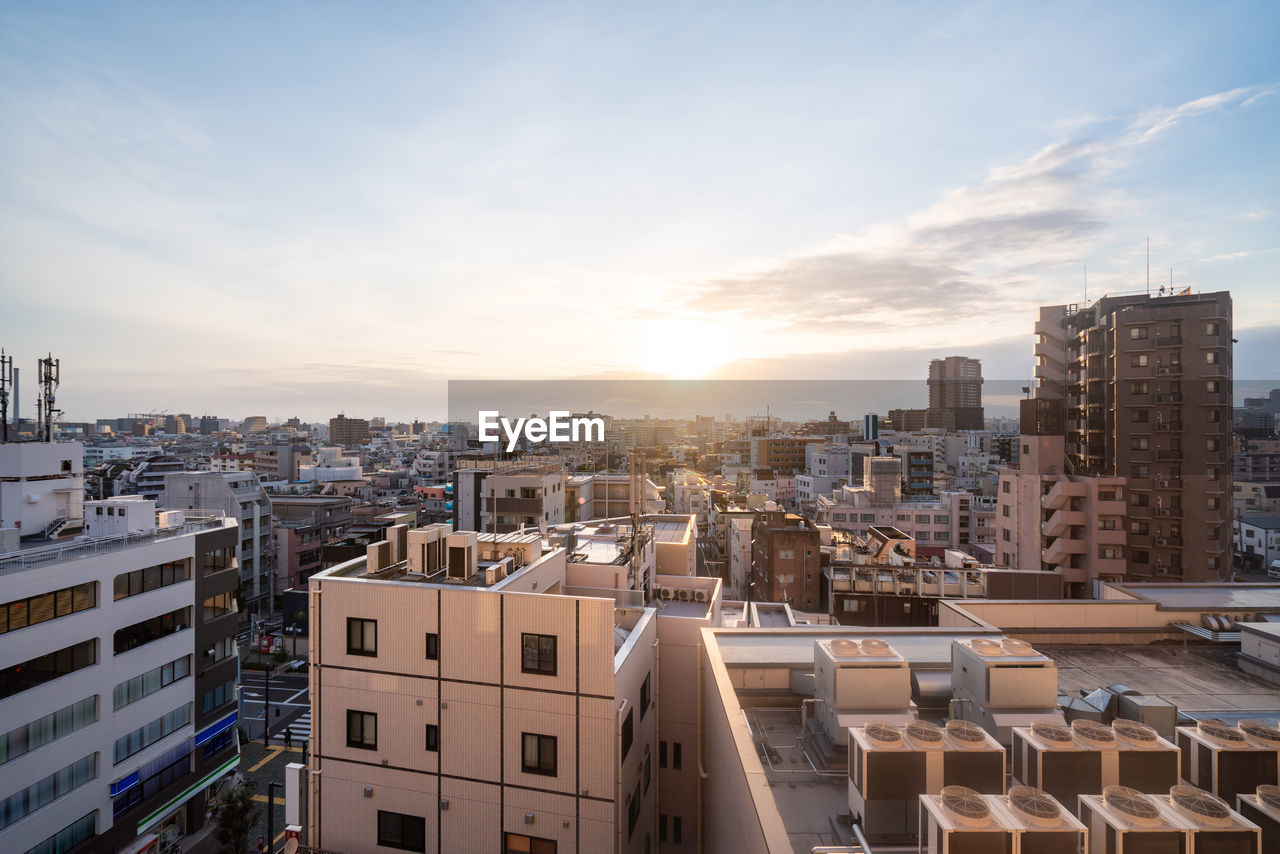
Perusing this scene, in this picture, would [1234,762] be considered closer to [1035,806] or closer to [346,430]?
[1035,806]

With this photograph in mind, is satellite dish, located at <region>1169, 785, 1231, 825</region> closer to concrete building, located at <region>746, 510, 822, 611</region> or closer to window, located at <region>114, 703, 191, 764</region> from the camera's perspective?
window, located at <region>114, 703, 191, 764</region>

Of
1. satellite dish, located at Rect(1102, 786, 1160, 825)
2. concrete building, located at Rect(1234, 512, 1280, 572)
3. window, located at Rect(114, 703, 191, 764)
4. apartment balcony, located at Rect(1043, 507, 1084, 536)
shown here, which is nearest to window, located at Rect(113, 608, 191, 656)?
window, located at Rect(114, 703, 191, 764)

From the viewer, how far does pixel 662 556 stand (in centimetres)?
2159

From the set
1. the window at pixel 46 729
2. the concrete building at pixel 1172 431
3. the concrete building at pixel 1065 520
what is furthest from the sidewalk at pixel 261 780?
the concrete building at pixel 1172 431

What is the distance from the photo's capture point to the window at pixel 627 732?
442 inches

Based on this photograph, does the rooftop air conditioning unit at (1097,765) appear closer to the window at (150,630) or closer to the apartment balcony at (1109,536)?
the window at (150,630)

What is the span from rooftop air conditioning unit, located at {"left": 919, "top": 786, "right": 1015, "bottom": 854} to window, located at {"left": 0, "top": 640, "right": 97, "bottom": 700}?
19.8 metres

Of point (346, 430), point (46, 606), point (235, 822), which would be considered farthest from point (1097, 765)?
point (346, 430)

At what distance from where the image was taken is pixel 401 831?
38.5ft

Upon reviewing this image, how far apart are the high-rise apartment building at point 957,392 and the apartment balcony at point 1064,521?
112 metres

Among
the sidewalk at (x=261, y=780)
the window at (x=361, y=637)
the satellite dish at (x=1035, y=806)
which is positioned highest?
the satellite dish at (x=1035, y=806)

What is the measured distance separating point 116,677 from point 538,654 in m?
14.0

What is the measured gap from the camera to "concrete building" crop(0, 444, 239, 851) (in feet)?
46.9

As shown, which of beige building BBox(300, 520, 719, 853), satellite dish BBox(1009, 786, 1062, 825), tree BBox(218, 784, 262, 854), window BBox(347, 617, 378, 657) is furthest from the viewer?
tree BBox(218, 784, 262, 854)
